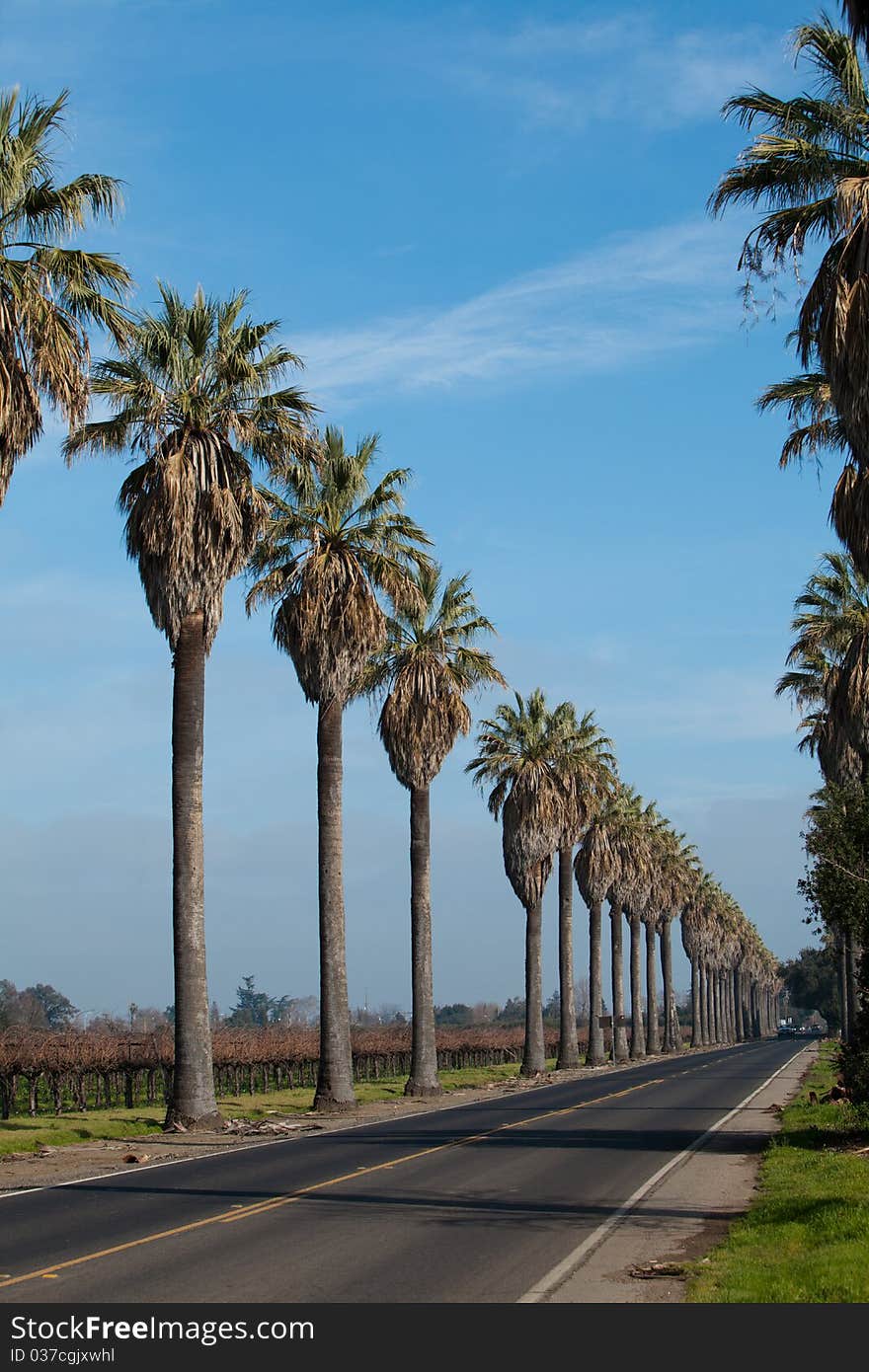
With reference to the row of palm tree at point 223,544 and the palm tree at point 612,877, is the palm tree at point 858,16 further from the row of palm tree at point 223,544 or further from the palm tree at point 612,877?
the palm tree at point 612,877

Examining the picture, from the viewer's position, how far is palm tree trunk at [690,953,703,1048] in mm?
124500

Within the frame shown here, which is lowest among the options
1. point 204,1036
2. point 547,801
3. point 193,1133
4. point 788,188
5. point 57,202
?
point 193,1133

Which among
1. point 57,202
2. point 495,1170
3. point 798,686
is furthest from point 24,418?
point 798,686

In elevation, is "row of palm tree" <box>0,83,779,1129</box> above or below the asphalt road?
above

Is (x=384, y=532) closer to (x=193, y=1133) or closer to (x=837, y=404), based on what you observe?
(x=193, y=1133)

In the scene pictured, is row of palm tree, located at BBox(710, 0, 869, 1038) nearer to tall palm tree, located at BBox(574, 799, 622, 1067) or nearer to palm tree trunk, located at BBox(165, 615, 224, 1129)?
palm tree trunk, located at BBox(165, 615, 224, 1129)

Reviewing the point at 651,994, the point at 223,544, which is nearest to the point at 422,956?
the point at 223,544

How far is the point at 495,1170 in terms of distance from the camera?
20.4 metres

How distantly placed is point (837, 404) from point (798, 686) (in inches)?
1123

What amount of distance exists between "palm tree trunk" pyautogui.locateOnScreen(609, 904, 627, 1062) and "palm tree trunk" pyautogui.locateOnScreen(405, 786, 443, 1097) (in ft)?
117

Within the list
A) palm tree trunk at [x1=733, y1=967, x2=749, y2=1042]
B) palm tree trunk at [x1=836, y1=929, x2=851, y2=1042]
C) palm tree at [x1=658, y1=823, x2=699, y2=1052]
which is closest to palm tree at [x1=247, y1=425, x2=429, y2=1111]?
palm tree trunk at [x1=836, y1=929, x2=851, y2=1042]

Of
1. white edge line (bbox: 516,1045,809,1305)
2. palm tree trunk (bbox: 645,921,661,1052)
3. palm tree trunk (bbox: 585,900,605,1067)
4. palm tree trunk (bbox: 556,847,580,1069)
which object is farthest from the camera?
palm tree trunk (bbox: 645,921,661,1052)

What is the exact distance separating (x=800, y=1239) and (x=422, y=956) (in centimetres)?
3173
